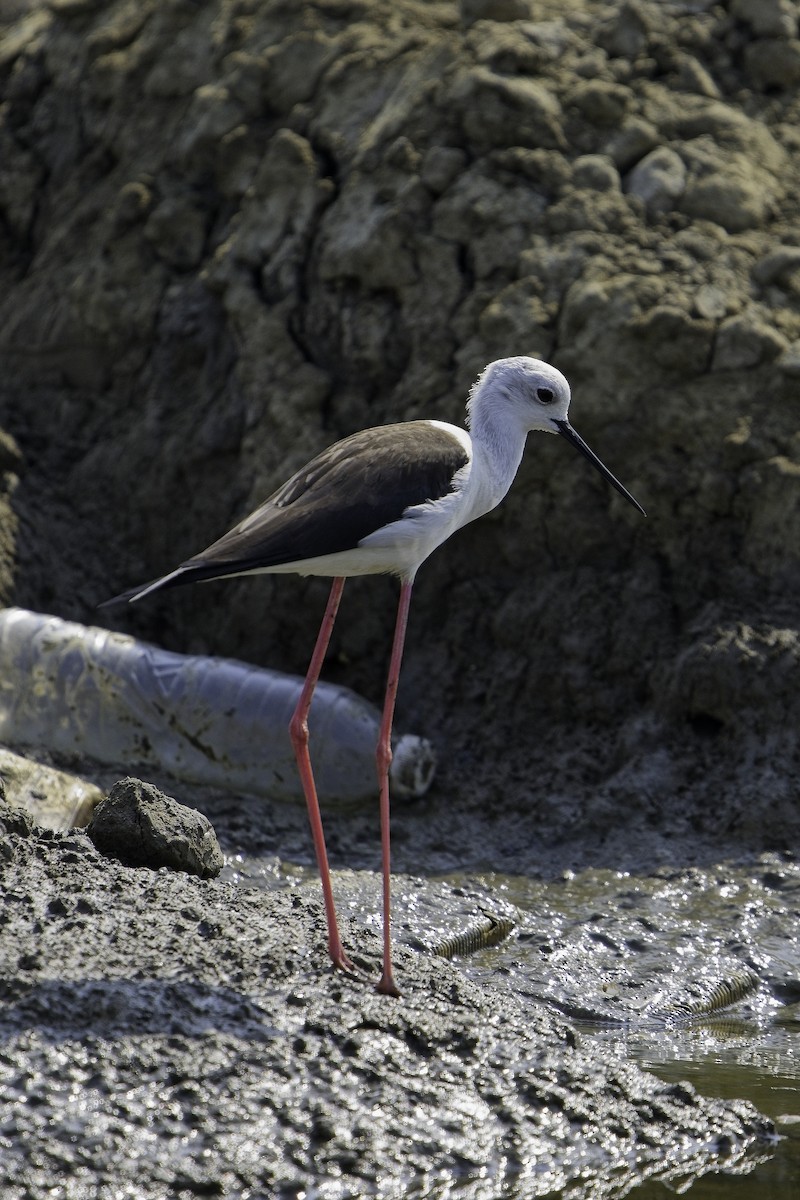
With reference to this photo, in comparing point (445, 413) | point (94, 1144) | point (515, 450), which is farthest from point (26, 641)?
point (94, 1144)

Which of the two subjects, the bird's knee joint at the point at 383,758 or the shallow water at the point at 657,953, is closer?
the shallow water at the point at 657,953

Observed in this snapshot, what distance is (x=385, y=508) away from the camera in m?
5.48

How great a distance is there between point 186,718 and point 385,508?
280 centimetres

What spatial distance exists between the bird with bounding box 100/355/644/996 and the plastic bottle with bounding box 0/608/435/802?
75.4 inches

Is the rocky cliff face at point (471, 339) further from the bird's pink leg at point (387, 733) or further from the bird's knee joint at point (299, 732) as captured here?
the bird's knee joint at point (299, 732)

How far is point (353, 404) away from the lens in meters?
8.51

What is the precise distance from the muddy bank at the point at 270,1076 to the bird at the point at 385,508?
1.01 feet

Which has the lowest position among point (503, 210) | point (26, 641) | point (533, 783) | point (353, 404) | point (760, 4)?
point (533, 783)

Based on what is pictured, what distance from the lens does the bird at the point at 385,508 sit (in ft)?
17.1

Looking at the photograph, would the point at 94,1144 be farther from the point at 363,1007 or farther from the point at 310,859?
the point at 310,859

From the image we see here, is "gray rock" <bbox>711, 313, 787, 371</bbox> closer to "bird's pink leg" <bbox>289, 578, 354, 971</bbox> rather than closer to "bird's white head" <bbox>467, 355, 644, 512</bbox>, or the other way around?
"bird's white head" <bbox>467, 355, 644, 512</bbox>

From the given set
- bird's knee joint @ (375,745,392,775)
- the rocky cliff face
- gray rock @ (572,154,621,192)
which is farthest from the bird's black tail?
gray rock @ (572,154,621,192)

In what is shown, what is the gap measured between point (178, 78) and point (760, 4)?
3.54 metres

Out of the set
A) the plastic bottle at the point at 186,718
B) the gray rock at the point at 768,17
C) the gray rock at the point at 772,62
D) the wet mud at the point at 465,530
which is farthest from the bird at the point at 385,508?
the gray rock at the point at 768,17
